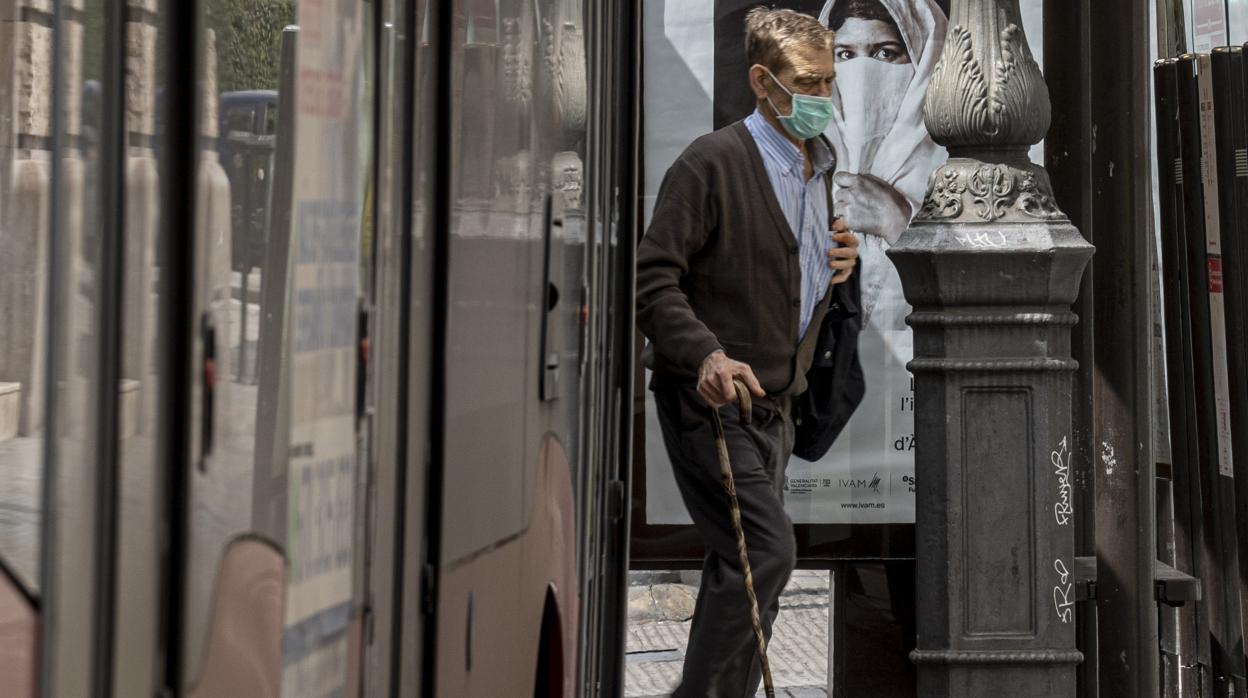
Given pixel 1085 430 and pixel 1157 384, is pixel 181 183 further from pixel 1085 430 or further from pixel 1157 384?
pixel 1157 384

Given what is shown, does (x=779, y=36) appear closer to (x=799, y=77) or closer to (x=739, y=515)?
(x=799, y=77)

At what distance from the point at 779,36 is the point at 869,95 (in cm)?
54

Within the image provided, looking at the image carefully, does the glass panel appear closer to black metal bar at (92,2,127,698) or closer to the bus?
the bus

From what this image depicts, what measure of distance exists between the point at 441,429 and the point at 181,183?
2.30ft

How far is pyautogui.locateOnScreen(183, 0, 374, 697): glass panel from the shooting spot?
1361 millimetres

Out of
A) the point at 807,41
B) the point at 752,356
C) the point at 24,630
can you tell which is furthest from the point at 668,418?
the point at 24,630

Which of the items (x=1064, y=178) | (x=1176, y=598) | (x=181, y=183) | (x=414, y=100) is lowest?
(x=1176, y=598)

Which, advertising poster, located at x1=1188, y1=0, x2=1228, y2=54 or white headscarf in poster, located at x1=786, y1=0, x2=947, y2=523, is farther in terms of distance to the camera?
advertising poster, located at x1=1188, y1=0, x2=1228, y2=54

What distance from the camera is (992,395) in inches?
204

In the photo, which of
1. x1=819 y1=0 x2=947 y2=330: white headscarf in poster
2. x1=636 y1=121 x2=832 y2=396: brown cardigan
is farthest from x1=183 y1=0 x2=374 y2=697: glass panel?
x1=819 y1=0 x2=947 y2=330: white headscarf in poster

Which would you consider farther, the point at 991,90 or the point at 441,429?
the point at 991,90

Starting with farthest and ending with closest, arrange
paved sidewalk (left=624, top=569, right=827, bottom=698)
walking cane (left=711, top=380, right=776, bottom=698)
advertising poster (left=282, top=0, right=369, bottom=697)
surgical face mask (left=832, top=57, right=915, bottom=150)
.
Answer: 1. paved sidewalk (left=624, top=569, right=827, bottom=698)
2. surgical face mask (left=832, top=57, right=915, bottom=150)
3. walking cane (left=711, top=380, right=776, bottom=698)
4. advertising poster (left=282, top=0, right=369, bottom=697)

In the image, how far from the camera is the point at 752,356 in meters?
5.25

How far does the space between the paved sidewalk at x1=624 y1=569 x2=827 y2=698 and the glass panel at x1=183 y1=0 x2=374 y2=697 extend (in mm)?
5235
